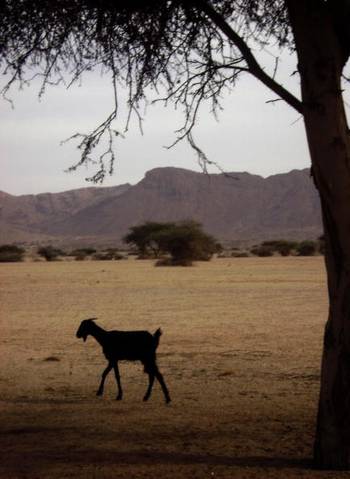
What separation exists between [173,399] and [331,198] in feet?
12.4

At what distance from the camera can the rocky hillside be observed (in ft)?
508

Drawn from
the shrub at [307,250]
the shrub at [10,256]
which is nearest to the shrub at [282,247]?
the shrub at [307,250]

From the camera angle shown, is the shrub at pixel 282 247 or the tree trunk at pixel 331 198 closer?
the tree trunk at pixel 331 198

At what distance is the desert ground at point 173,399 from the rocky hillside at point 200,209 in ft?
422

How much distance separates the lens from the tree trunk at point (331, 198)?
5164 mm

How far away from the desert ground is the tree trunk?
40 cm

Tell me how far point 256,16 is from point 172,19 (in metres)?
1.01

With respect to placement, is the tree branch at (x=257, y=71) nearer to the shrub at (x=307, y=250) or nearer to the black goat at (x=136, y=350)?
the black goat at (x=136, y=350)

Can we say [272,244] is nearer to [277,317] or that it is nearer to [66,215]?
[277,317]

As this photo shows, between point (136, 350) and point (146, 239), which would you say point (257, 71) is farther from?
point (146, 239)

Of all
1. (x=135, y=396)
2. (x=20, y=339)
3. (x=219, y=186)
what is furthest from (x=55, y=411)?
(x=219, y=186)

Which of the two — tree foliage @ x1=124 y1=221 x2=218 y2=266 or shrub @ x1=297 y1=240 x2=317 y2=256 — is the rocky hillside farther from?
tree foliage @ x1=124 y1=221 x2=218 y2=266

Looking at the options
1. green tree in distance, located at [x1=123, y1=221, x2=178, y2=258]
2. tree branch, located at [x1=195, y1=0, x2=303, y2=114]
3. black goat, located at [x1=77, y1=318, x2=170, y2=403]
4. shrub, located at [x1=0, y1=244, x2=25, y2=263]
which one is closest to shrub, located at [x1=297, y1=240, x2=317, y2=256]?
green tree in distance, located at [x1=123, y1=221, x2=178, y2=258]

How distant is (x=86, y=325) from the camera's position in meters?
8.38
